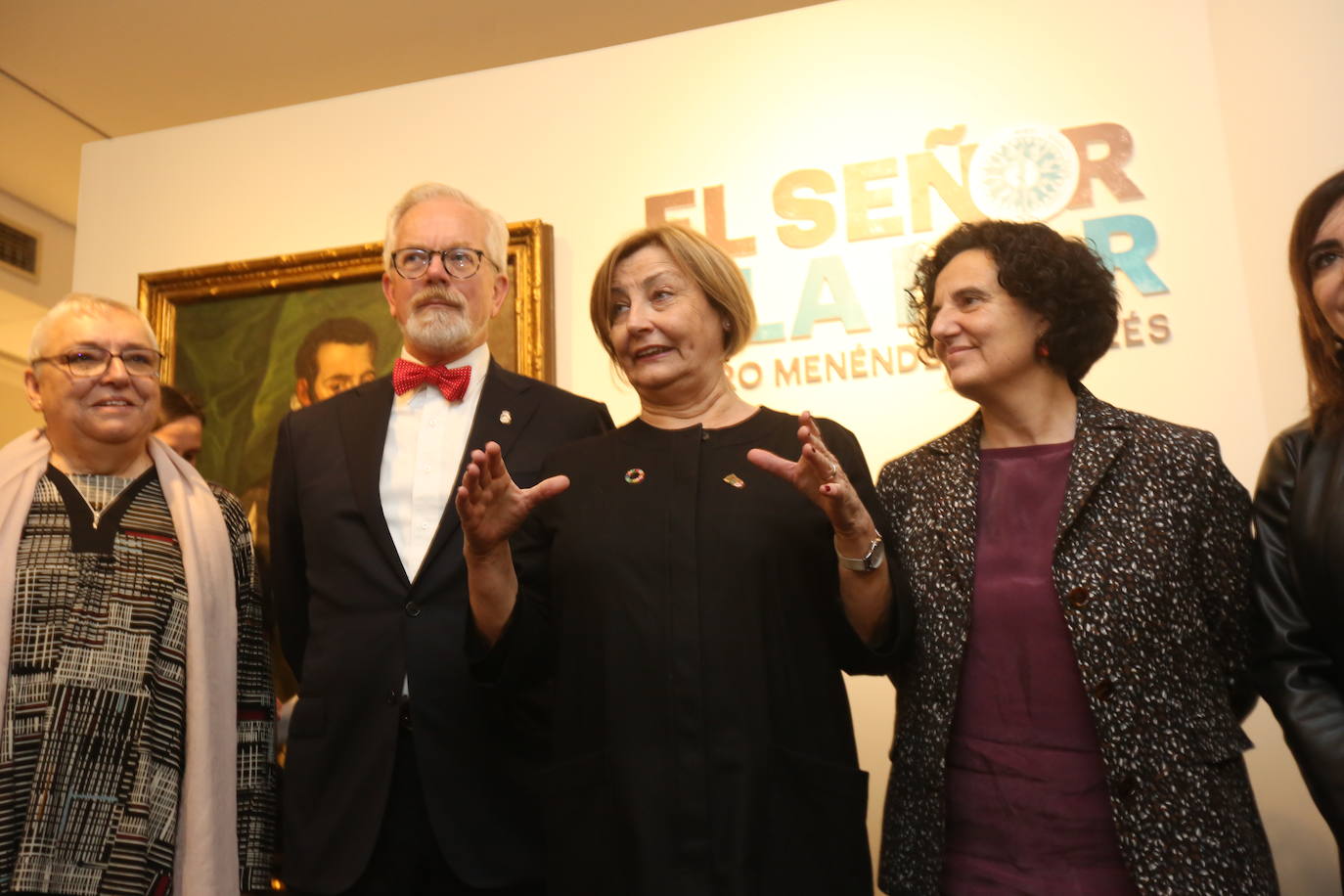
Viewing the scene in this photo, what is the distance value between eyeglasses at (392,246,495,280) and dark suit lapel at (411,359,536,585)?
254 mm

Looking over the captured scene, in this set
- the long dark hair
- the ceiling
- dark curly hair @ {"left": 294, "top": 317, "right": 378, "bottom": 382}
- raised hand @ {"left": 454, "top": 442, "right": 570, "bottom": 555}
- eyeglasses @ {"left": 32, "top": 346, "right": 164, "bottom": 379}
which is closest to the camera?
raised hand @ {"left": 454, "top": 442, "right": 570, "bottom": 555}

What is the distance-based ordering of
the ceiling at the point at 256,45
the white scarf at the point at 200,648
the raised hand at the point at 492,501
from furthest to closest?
the ceiling at the point at 256,45
the white scarf at the point at 200,648
the raised hand at the point at 492,501

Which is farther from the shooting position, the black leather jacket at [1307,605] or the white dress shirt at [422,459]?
the white dress shirt at [422,459]

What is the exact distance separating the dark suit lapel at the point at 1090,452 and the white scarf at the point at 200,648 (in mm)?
1879

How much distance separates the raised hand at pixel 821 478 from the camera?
2008mm

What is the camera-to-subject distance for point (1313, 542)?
2.13m

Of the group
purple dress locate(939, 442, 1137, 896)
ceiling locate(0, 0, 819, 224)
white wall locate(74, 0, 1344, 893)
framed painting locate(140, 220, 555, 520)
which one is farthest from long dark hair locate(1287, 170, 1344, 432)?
ceiling locate(0, 0, 819, 224)

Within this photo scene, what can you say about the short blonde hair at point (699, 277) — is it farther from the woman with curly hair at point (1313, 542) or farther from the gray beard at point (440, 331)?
the woman with curly hair at point (1313, 542)

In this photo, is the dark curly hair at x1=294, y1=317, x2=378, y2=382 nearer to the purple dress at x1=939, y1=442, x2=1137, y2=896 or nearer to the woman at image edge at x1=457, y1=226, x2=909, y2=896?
the woman at image edge at x1=457, y1=226, x2=909, y2=896

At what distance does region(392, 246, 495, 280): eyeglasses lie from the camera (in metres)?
2.91

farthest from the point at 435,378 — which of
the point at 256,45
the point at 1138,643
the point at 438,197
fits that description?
the point at 256,45

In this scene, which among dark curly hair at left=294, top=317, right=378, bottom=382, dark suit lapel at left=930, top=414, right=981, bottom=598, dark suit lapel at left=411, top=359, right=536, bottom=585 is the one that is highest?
dark curly hair at left=294, top=317, right=378, bottom=382

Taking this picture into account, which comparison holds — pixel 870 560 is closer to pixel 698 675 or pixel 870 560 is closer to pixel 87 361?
pixel 698 675

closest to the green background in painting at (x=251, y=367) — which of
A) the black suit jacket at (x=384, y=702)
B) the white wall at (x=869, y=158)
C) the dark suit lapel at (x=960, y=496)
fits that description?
the white wall at (x=869, y=158)
